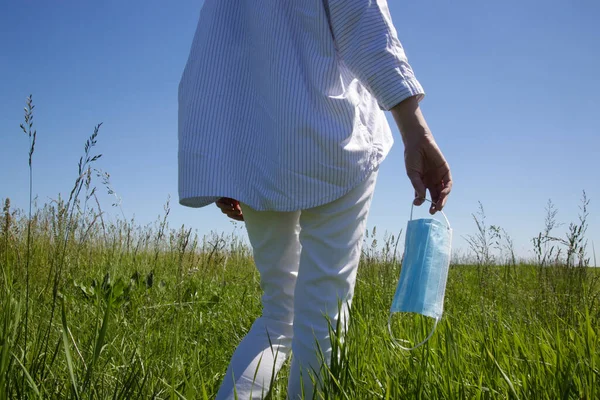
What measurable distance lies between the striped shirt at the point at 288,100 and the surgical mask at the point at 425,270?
0.90ft

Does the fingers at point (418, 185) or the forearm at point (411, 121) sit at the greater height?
the forearm at point (411, 121)

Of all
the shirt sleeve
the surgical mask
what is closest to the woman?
the shirt sleeve

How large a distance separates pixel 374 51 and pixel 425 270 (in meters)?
0.68

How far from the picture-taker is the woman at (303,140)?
4.63 feet

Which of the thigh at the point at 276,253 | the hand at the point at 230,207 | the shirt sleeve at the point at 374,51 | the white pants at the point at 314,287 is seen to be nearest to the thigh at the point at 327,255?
the white pants at the point at 314,287

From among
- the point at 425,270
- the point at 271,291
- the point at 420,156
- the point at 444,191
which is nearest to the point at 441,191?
the point at 444,191

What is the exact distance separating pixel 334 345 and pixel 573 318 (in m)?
1.86

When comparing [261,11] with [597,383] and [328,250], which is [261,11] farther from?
[597,383]

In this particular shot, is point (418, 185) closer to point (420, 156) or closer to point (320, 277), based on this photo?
point (420, 156)

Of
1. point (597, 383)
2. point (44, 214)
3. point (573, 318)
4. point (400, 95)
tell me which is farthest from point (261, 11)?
point (44, 214)

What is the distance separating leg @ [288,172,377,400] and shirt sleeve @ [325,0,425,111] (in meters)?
0.31

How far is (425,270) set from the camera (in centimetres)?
152

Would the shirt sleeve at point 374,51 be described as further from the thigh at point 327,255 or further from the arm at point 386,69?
the thigh at point 327,255

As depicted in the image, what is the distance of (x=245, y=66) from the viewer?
1627mm
